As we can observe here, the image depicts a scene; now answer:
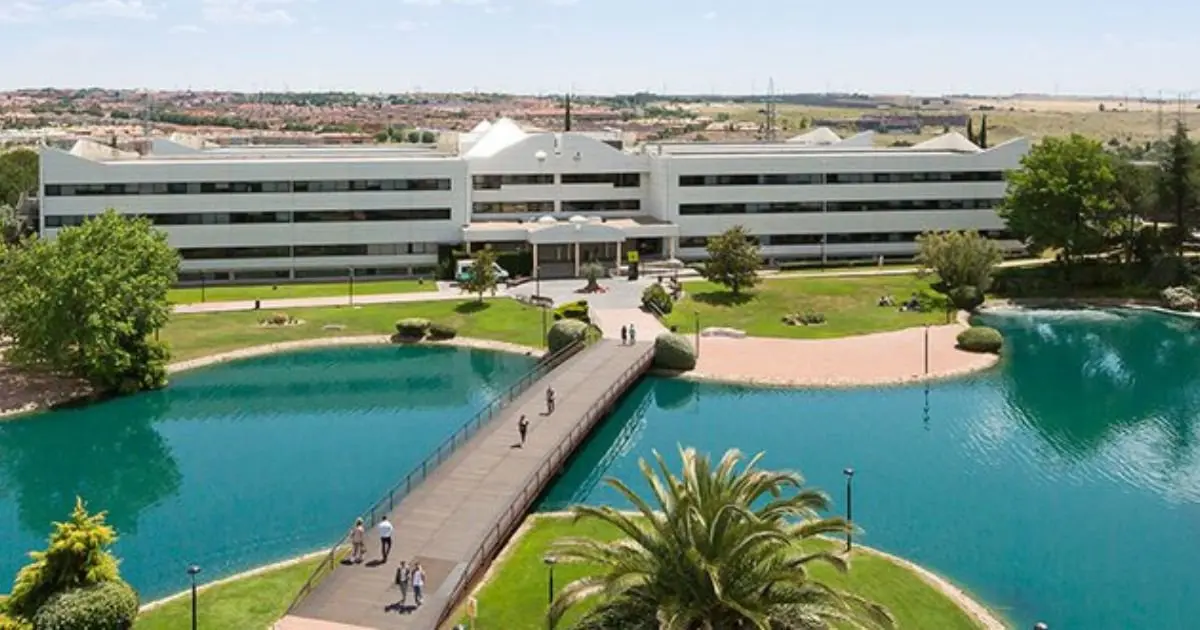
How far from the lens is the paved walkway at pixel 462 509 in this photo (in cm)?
2878

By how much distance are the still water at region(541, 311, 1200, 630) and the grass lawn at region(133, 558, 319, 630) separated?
450 inches

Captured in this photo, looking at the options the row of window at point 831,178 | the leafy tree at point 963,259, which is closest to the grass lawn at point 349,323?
the row of window at point 831,178

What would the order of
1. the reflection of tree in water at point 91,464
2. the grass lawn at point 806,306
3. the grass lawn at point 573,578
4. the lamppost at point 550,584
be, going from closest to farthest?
the lamppost at point 550,584, the grass lawn at point 573,578, the reflection of tree in water at point 91,464, the grass lawn at point 806,306

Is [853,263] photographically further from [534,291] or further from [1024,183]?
[534,291]

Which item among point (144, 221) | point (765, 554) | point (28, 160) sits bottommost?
point (765, 554)

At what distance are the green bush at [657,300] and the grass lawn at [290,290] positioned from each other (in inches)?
663

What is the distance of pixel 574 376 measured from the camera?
54.2 m

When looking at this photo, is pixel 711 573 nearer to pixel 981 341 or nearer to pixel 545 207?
pixel 981 341

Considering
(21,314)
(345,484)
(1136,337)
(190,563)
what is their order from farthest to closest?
(1136,337), (21,314), (345,484), (190,563)

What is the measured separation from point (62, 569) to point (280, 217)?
59130 millimetres

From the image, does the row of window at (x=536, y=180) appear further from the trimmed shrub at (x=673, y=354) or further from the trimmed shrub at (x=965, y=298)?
the trimmed shrub at (x=673, y=354)

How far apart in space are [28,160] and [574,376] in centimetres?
7583

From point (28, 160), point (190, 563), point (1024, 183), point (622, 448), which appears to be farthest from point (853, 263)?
point (28, 160)

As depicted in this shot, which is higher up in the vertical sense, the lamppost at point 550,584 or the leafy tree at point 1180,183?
the leafy tree at point 1180,183
